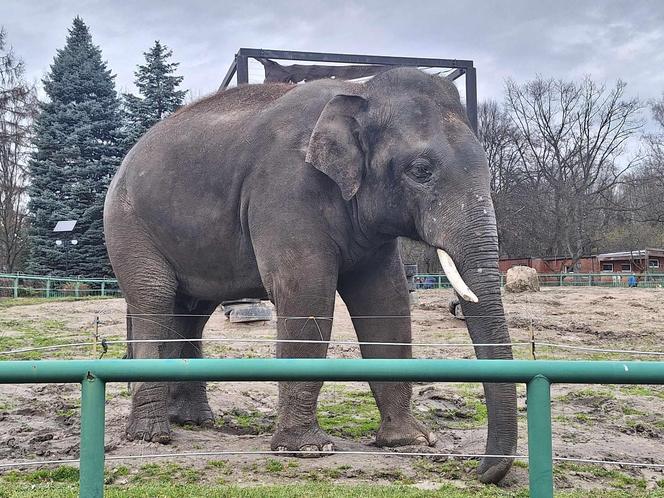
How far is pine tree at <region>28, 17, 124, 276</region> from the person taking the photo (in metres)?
28.5

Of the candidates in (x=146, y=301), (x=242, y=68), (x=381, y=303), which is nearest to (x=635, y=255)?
(x=242, y=68)

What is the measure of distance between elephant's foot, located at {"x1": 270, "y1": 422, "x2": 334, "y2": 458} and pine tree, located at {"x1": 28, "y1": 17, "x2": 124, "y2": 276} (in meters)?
24.3

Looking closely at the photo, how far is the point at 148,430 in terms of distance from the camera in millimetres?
5711

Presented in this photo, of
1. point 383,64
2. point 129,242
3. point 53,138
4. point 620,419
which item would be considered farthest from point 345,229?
point 53,138

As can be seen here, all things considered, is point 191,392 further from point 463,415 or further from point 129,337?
point 463,415

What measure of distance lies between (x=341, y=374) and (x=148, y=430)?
160 inches

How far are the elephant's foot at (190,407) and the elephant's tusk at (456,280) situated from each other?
288cm

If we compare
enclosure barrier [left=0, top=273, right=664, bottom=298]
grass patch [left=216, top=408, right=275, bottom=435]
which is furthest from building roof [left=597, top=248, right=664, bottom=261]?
grass patch [left=216, top=408, right=275, bottom=435]

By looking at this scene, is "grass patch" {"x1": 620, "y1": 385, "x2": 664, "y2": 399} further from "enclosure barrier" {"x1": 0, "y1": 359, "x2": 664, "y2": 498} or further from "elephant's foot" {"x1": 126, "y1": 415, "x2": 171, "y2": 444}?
"enclosure barrier" {"x1": 0, "y1": 359, "x2": 664, "y2": 498}

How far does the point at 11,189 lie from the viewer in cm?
3419

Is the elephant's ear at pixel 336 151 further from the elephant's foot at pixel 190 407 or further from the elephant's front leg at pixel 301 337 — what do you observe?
the elephant's foot at pixel 190 407

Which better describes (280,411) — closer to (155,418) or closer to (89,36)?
(155,418)

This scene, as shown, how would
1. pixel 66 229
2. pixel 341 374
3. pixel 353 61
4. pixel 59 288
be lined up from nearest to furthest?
1. pixel 341 374
2. pixel 353 61
3. pixel 59 288
4. pixel 66 229

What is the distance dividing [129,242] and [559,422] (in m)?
3.83
